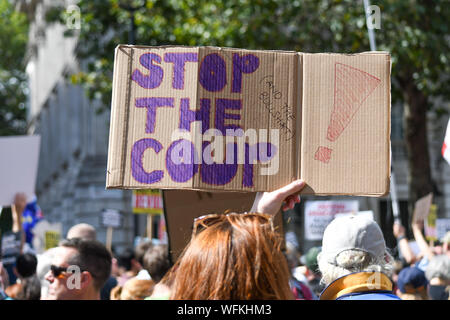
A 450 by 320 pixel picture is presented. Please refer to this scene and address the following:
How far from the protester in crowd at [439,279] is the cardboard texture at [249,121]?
2.88m

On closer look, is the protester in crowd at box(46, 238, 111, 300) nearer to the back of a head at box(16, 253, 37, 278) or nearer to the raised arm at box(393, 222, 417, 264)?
the back of a head at box(16, 253, 37, 278)

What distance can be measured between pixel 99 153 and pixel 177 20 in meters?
13.8

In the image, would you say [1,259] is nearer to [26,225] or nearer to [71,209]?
[26,225]

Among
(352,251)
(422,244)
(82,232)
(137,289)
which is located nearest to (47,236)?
(82,232)

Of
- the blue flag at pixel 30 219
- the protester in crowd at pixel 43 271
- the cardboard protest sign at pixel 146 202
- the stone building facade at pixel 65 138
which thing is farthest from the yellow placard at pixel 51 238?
the protester in crowd at pixel 43 271

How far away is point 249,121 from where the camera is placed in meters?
3.33

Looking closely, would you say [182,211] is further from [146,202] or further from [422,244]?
[146,202]

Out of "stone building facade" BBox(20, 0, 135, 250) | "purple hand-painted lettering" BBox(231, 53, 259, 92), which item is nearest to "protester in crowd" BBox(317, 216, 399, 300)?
"purple hand-painted lettering" BBox(231, 53, 259, 92)

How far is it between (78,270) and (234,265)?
2110 mm

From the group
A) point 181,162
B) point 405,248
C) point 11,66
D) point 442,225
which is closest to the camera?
point 181,162

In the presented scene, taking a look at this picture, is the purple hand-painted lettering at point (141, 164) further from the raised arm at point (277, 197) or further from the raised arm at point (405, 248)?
the raised arm at point (405, 248)

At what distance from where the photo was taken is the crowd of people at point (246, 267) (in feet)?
7.45

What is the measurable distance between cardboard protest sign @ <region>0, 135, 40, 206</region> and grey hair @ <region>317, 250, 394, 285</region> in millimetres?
3202

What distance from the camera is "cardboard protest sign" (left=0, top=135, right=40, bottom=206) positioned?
575 cm
